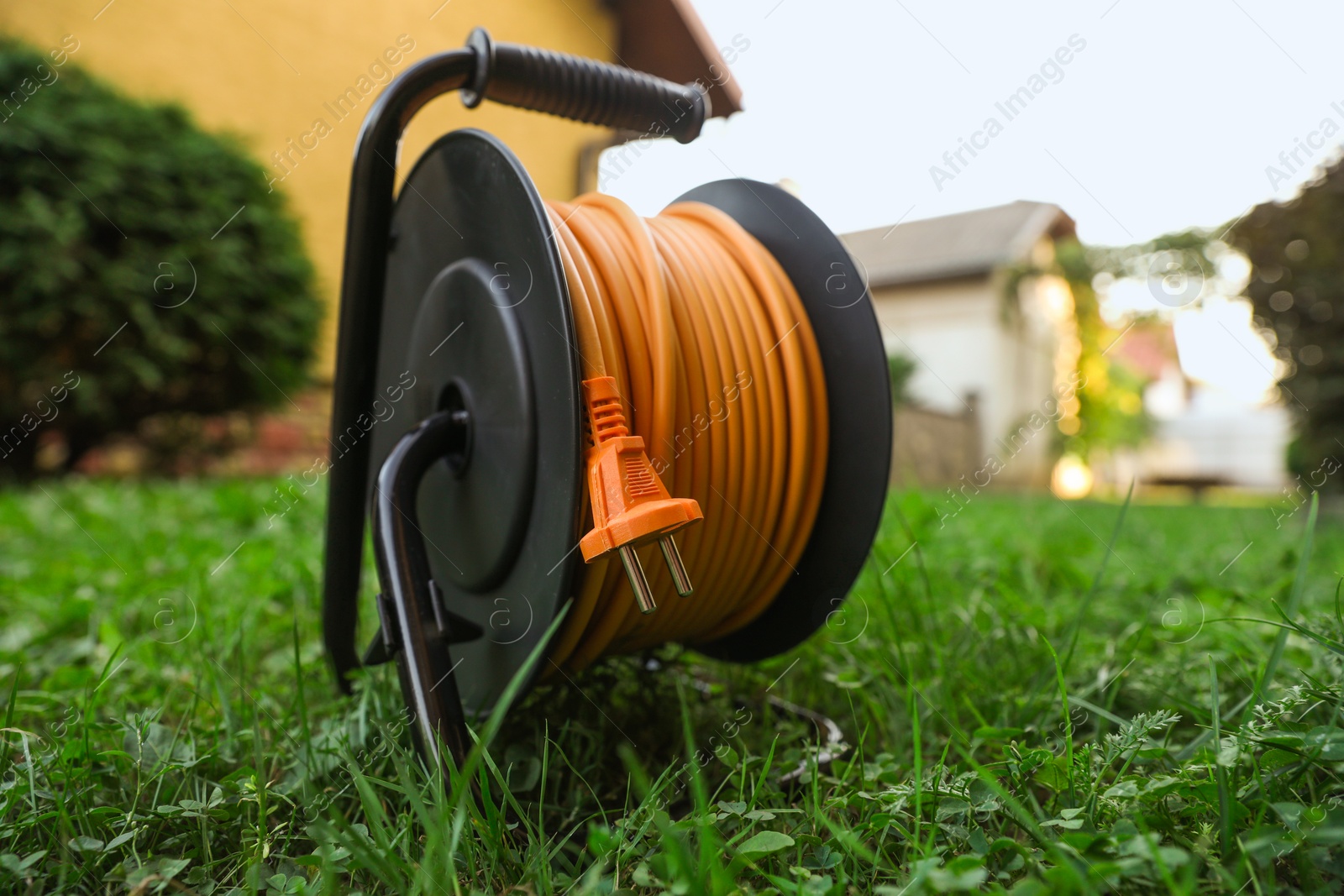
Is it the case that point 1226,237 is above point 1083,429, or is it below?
above

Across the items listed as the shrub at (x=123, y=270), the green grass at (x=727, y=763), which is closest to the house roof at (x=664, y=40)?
the shrub at (x=123, y=270)

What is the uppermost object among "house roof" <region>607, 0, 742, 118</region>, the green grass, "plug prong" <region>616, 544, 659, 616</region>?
"house roof" <region>607, 0, 742, 118</region>

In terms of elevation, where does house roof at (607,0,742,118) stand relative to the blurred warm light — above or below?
above

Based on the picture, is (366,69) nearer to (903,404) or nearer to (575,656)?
(575,656)

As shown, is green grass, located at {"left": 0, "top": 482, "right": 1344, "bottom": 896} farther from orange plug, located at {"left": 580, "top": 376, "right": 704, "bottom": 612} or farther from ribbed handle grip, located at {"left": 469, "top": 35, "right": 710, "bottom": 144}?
ribbed handle grip, located at {"left": 469, "top": 35, "right": 710, "bottom": 144}

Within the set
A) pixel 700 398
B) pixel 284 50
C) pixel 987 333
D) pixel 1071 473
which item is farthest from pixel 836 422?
pixel 1071 473

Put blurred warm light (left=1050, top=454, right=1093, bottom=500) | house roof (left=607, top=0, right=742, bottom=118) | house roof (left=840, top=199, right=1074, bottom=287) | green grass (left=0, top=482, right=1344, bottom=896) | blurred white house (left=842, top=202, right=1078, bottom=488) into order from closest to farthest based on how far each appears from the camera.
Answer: green grass (left=0, top=482, right=1344, bottom=896), house roof (left=607, top=0, right=742, bottom=118), blurred white house (left=842, top=202, right=1078, bottom=488), house roof (left=840, top=199, right=1074, bottom=287), blurred warm light (left=1050, top=454, right=1093, bottom=500)

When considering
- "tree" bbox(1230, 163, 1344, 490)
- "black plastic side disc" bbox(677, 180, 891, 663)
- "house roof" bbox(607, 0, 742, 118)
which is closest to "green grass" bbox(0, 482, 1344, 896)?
"black plastic side disc" bbox(677, 180, 891, 663)

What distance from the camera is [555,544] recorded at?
99 centimetres

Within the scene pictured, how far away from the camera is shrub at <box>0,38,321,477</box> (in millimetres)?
4684

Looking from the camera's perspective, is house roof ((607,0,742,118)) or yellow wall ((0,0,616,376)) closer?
yellow wall ((0,0,616,376))

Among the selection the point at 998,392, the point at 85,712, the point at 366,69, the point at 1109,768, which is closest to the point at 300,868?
the point at 85,712

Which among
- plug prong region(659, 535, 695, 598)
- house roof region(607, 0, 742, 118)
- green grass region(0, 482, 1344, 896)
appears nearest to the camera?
green grass region(0, 482, 1344, 896)

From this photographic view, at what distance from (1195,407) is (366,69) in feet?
91.5
